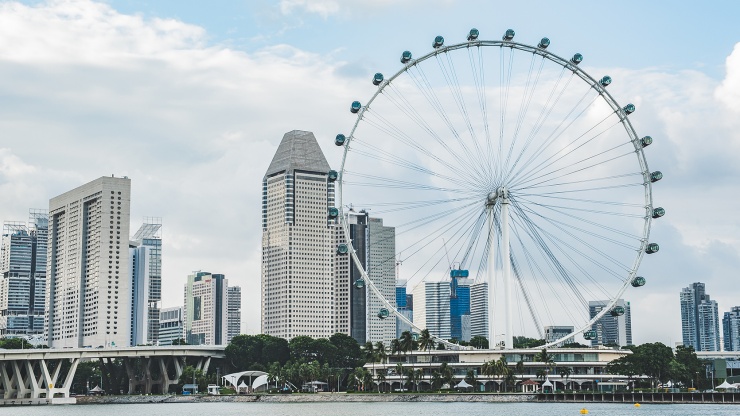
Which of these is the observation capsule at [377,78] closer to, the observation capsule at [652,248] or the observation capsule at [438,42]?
the observation capsule at [438,42]

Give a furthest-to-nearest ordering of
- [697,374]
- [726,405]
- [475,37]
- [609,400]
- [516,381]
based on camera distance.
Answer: [697,374]
[516,381]
[609,400]
[726,405]
[475,37]

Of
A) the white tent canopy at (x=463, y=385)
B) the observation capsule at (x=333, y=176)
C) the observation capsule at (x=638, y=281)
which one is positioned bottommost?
the white tent canopy at (x=463, y=385)

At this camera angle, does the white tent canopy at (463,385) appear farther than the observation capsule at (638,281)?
Yes

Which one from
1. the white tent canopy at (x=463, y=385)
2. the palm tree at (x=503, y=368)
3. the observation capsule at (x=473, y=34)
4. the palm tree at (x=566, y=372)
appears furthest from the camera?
the palm tree at (x=566, y=372)

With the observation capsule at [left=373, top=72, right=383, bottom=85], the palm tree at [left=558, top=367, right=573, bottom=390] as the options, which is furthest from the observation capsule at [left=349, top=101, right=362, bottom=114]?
the palm tree at [left=558, top=367, right=573, bottom=390]

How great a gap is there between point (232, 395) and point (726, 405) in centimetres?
9306

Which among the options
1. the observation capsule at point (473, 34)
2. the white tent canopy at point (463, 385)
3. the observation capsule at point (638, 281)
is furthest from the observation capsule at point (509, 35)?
the white tent canopy at point (463, 385)

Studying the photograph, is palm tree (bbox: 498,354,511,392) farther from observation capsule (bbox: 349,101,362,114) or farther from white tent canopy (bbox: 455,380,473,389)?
observation capsule (bbox: 349,101,362,114)

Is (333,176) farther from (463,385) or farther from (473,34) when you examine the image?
(463,385)

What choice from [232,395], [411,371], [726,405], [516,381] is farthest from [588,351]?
[232,395]

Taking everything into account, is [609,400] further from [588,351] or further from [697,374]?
[697,374]

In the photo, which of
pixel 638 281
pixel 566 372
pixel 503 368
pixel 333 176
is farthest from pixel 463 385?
pixel 333 176

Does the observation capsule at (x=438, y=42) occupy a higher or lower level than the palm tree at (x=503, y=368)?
higher

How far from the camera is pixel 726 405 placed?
138m
